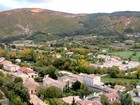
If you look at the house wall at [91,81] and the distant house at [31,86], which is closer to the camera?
the distant house at [31,86]

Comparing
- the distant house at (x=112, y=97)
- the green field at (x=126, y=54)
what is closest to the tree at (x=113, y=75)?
the distant house at (x=112, y=97)

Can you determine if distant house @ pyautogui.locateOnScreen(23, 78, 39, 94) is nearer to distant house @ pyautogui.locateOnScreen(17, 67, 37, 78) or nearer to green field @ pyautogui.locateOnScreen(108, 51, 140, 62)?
distant house @ pyautogui.locateOnScreen(17, 67, 37, 78)

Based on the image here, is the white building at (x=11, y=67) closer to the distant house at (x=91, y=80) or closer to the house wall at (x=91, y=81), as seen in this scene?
the distant house at (x=91, y=80)

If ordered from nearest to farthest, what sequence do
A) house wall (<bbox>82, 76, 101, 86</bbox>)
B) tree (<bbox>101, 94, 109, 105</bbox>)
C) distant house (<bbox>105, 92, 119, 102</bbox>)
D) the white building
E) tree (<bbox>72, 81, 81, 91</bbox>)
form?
tree (<bbox>101, 94, 109, 105</bbox>) < distant house (<bbox>105, 92, 119, 102</bbox>) < tree (<bbox>72, 81, 81, 91</bbox>) < house wall (<bbox>82, 76, 101, 86</bbox>) < the white building

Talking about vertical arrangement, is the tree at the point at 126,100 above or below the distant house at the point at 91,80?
above

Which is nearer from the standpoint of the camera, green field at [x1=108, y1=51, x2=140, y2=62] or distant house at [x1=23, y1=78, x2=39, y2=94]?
distant house at [x1=23, y1=78, x2=39, y2=94]

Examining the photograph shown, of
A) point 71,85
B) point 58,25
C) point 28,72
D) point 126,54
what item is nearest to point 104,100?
point 71,85

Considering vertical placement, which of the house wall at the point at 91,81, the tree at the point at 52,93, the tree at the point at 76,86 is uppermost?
the tree at the point at 52,93

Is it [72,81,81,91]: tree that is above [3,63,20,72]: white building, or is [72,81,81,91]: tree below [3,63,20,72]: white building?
above

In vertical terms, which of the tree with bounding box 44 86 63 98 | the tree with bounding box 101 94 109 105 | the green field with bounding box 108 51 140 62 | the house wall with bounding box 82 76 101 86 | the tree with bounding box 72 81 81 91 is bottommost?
the green field with bounding box 108 51 140 62

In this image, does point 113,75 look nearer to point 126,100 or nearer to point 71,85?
point 71,85

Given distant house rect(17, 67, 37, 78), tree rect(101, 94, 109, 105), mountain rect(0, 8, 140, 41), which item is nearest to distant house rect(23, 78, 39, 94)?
distant house rect(17, 67, 37, 78)

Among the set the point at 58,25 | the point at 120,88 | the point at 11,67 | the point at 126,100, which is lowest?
the point at 58,25
